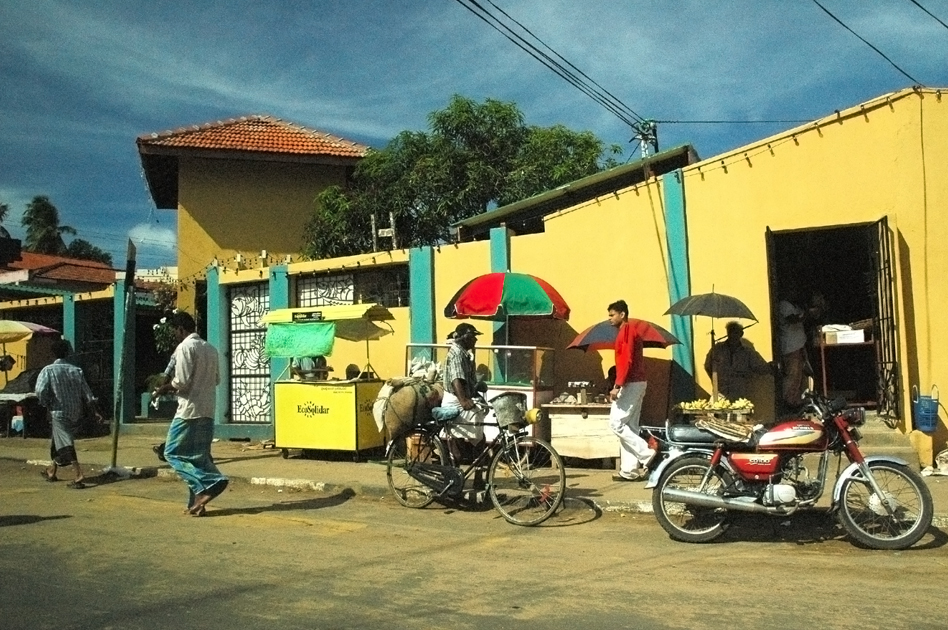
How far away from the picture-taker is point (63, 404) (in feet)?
33.8

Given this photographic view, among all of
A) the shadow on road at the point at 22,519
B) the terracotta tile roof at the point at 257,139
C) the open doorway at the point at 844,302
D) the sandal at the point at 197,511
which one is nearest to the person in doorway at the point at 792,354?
the open doorway at the point at 844,302

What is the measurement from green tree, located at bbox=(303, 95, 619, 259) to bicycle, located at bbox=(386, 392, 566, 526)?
9.29m

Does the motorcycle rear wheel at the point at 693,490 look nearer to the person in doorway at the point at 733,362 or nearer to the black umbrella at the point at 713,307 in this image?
the black umbrella at the point at 713,307

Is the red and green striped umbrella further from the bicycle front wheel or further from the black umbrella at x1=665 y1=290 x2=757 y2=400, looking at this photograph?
the bicycle front wheel

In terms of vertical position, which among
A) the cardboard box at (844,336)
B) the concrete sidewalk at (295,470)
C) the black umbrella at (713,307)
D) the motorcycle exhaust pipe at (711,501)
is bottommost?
the concrete sidewalk at (295,470)

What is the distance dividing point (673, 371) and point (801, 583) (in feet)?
17.1

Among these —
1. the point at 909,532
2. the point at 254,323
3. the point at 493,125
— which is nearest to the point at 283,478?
the point at 254,323

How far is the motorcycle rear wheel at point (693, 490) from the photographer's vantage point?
6.89 m

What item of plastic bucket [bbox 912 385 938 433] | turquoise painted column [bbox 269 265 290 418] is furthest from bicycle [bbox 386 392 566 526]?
turquoise painted column [bbox 269 265 290 418]

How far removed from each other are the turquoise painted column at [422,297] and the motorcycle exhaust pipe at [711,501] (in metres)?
5.92

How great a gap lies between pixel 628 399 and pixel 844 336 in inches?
122

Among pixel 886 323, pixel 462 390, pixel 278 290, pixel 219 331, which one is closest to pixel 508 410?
pixel 462 390

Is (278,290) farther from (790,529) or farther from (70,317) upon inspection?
(790,529)

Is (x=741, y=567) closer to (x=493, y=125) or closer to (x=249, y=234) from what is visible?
(x=493, y=125)
